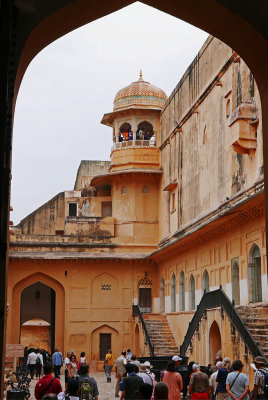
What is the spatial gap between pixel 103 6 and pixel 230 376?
5.37m

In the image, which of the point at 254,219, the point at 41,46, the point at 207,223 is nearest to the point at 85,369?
the point at 41,46

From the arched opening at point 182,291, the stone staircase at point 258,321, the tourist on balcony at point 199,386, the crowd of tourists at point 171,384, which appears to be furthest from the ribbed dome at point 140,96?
the tourist on balcony at point 199,386

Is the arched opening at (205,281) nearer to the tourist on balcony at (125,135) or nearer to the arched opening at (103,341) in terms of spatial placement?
the arched opening at (103,341)

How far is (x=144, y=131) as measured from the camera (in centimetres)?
3269

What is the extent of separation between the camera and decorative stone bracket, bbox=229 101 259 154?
18.7 meters

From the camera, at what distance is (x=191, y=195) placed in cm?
2612

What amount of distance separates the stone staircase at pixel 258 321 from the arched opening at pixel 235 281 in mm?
1751

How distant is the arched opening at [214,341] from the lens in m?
18.8

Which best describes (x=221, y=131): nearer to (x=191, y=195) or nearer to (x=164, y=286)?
(x=191, y=195)

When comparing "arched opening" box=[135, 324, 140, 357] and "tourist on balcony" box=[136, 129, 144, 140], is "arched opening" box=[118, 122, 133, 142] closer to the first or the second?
"tourist on balcony" box=[136, 129, 144, 140]

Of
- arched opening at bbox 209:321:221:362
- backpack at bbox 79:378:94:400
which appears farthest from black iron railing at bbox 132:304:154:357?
backpack at bbox 79:378:94:400

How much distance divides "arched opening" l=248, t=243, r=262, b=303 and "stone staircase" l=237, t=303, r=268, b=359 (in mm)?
519

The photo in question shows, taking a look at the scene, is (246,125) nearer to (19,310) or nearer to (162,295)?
(162,295)

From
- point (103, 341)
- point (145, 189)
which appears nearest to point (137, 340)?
point (103, 341)
